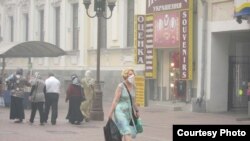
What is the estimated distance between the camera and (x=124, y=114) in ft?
37.6

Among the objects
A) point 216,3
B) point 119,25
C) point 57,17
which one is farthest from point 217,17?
point 57,17

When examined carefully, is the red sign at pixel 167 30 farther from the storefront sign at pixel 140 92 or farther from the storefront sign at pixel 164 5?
the storefront sign at pixel 140 92

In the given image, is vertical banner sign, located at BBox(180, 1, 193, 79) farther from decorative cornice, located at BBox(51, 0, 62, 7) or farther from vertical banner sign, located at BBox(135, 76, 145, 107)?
decorative cornice, located at BBox(51, 0, 62, 7)

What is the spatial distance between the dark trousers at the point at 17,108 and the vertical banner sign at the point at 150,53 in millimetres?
9495

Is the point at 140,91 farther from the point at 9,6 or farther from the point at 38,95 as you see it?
the point at 9,6

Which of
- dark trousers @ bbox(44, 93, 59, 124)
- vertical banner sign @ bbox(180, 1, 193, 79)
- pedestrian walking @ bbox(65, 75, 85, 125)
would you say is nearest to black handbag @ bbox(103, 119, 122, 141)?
dark trousers @ bbox(44, 93, 59, 124)

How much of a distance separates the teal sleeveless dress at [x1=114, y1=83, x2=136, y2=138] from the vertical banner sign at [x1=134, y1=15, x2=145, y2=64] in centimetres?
1663

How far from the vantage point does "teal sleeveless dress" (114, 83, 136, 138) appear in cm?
1130

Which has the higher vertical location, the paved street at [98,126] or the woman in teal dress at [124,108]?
the woman in teal dress at [124,108]

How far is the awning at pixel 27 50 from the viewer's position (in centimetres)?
2780

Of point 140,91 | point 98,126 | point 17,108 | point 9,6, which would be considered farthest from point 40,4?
point 98,126

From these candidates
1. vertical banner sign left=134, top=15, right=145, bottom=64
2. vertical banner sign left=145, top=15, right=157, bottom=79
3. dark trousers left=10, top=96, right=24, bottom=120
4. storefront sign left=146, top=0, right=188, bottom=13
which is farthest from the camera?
vertical banner sign left=134, top=15, right=145, bottom=64

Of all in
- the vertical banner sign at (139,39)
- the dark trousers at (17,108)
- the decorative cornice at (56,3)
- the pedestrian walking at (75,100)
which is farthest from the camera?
the decorative cornice at (56,3)

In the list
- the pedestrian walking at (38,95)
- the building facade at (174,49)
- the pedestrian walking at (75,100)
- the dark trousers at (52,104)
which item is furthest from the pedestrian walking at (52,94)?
the building facade at (174,49)
